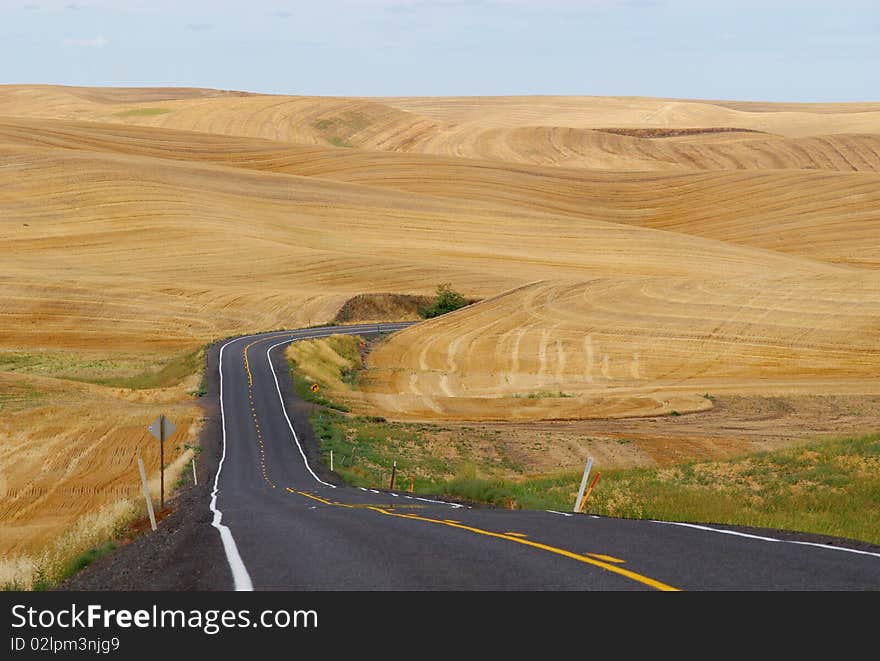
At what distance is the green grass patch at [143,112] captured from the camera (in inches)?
6804

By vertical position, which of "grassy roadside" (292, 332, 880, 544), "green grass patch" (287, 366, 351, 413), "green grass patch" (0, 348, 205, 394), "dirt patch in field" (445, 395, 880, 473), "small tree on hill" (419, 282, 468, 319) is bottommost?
"green grass patch" (0, 348, 205, 394)

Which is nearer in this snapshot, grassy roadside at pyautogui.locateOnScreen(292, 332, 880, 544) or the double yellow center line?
the double yellow center line

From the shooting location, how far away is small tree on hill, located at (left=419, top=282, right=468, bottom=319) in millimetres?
76812

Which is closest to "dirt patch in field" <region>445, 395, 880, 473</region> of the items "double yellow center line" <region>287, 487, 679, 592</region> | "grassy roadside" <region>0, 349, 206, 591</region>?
"grassy roadside" <region>0, 349, 206, 591</region>

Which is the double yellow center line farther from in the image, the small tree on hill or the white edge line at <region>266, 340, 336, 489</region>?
the small tree on hill

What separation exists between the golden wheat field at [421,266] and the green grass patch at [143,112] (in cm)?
209

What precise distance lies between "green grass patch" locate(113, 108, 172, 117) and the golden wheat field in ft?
6.86

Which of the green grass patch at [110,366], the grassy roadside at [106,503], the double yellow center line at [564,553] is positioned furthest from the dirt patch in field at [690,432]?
the green grass patch at [110,366]

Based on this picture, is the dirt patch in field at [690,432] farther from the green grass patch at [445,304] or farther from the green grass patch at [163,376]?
the green grass patch at [445,304]

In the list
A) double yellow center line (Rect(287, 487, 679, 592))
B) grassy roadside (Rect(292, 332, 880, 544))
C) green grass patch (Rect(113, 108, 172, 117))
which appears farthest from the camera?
green grass patch (Rect(113, 108, 172, 117))

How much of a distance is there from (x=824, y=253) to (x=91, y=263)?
65.4 m
